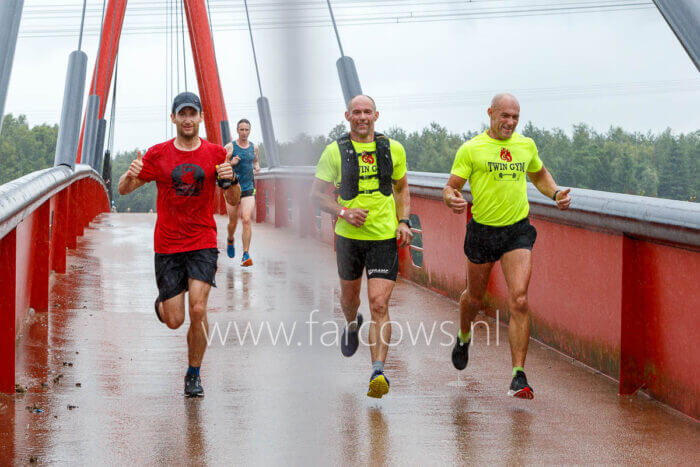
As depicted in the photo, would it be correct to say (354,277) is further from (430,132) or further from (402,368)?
(430,132)

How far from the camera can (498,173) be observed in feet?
20.5

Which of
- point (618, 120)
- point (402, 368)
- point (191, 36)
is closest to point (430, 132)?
point (618, 120)

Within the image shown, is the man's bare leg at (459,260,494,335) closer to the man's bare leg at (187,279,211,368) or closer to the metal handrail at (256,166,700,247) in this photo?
the metal handrail at (256,166,700,247)

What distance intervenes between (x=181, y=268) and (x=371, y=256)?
117 cm

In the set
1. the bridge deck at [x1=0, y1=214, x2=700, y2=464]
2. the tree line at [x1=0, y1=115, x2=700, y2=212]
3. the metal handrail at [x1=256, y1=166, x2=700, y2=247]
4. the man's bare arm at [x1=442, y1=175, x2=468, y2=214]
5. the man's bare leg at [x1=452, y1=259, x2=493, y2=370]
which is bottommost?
the tree line at [x1=0, y1=115, x2=700, y2=212]

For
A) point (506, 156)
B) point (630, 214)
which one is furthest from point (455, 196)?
point (630, 214)

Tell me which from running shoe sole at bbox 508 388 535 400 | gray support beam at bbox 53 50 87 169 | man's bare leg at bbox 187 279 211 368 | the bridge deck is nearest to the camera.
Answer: the bridge deck

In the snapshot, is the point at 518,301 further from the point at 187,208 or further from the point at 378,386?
the point at 187,208

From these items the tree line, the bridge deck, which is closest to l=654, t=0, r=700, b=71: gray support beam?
the bridge deck

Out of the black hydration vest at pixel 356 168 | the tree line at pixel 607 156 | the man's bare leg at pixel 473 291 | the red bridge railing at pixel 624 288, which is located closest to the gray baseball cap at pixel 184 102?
the red bridge railing at pixel 624 288

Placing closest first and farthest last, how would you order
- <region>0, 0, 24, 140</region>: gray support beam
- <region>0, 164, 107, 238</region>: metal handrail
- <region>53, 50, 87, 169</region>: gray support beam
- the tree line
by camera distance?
<region>0, 164, 107, 238</region>: metal handrail, <region>0, 0, 24, 140</region>: gray support beam, <region>53, 50, 87, 169</region>: gray support beam, the tree line

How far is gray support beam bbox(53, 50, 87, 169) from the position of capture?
1323cm

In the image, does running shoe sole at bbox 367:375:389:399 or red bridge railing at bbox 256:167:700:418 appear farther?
running shoe sole at bbox 367:375:389:399

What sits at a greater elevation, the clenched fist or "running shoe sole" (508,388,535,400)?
the clenched fist
